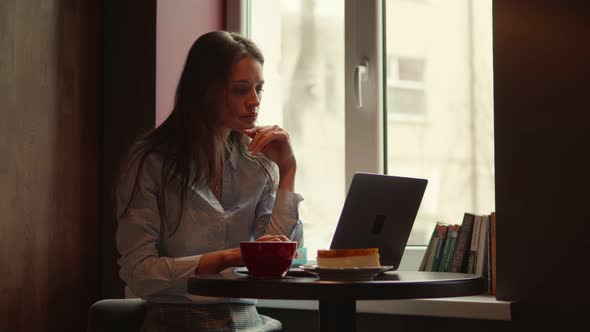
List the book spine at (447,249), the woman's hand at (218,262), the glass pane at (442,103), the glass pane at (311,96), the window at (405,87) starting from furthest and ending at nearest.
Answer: the glass pane at (311,96), the window at (405,87), the glass pane at (442,103), the book spine at (447,249), the woman's hand at (218,262)

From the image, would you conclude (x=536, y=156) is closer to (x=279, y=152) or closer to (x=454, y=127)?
(x=454, y=127)

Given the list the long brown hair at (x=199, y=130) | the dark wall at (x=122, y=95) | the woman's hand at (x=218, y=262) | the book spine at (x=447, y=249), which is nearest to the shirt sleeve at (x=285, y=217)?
the long brown hair at (x=199, y=130)

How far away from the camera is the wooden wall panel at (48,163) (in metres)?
2.22

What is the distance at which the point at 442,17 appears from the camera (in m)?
2.56

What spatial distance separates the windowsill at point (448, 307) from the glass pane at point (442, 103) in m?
0.34

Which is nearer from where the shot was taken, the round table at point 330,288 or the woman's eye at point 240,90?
the round table at point 330,288

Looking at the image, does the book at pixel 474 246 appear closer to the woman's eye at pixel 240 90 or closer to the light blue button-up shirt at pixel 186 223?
the light blue button-up shirt at pixel 186 223

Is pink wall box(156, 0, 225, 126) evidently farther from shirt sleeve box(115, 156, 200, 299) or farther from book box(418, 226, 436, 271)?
book box(418, 226, 436, 271)

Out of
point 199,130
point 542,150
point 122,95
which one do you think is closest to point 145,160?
point 199,130

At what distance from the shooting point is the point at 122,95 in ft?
8.66

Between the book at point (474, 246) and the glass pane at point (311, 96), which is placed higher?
the glass pane at point (311, 96)

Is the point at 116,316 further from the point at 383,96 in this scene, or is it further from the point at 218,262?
the point at 383,96

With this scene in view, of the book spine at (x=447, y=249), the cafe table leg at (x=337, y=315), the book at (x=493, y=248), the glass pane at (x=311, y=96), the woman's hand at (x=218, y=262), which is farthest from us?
the glass pane at (x=311, y=96)

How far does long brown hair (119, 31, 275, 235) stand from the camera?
1.93m
